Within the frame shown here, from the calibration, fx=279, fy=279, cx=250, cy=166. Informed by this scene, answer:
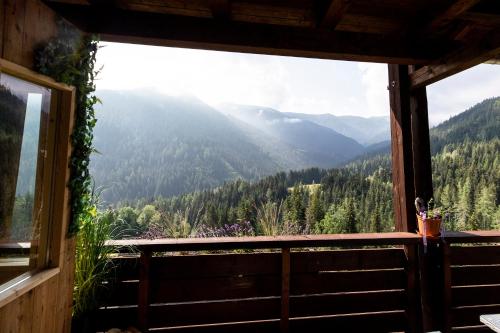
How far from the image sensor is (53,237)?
5.69 ft

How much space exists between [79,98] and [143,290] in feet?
4.65

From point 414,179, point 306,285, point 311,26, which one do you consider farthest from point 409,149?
point 306,285

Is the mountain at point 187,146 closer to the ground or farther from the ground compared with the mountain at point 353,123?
closer to the ground

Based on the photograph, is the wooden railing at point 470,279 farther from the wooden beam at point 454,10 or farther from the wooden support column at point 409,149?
the wooden beam at point 454,10

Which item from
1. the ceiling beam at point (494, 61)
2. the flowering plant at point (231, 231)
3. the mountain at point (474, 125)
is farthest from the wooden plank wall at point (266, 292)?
the mountain at point (474, 125)

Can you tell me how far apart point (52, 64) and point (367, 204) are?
354cm

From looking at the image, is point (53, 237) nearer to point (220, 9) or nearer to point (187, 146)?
point (220, 9)

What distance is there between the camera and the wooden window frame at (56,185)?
5.55 ft

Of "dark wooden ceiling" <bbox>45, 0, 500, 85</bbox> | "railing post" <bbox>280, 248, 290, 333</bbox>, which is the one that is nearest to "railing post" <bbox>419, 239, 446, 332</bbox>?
"railing post" <bbox>280, 248, 290, 333</bbox>

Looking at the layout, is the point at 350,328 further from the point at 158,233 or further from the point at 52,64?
the point at 52,64

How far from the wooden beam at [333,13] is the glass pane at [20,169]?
1840 millimetres

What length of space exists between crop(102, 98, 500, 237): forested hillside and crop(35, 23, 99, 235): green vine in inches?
18.6

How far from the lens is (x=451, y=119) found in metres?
5.33

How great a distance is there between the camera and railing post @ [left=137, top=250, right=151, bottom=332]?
6.54 feet
